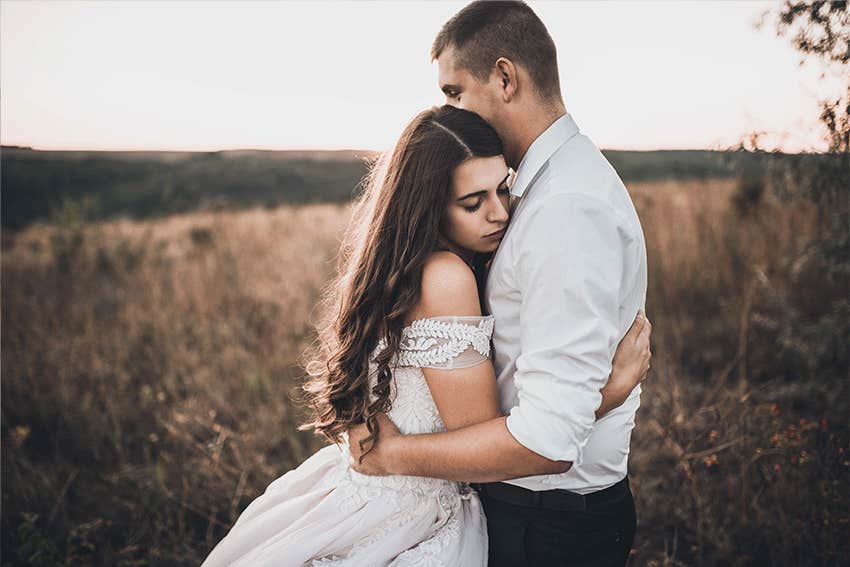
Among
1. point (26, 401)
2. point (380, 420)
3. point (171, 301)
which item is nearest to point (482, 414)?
point (380, 420)

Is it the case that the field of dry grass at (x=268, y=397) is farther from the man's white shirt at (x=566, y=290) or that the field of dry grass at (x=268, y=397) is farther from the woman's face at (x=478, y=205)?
the woman's face at (x=478, y=205)

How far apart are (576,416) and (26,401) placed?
4.61m

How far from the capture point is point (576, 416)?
1.36m

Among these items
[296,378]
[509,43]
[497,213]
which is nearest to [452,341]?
[497,213]

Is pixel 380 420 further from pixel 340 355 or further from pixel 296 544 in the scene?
pixel 296 544

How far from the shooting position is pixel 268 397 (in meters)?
4.39

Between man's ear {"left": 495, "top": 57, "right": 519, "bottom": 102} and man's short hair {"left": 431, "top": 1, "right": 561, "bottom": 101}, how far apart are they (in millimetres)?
34

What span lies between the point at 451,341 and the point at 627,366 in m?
0.56

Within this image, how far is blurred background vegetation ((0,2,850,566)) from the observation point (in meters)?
2.71

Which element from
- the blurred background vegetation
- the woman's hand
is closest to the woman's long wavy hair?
the woman's hand

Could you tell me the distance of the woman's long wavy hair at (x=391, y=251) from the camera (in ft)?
5.45

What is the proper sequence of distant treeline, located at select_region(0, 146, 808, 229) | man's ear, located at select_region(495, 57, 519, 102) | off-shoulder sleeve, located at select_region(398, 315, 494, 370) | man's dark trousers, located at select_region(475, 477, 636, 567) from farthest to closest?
distant treeline, located at select_region(0, 146, 808, 229) < man's ear, located at select_region(495, 57, 519, 102) < man's dark trousers, located at select_region(475, 477, 636, 567) < off-shoulder sleeve, located at select_region(398, 315, 494, 370)

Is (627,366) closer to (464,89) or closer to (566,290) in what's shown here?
(566,290)

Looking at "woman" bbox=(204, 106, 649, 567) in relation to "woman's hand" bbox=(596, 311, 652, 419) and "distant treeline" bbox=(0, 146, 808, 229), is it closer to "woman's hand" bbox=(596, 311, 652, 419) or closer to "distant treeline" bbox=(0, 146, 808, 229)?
"woman's hand" bbox=(596, 311, 652, 419)
